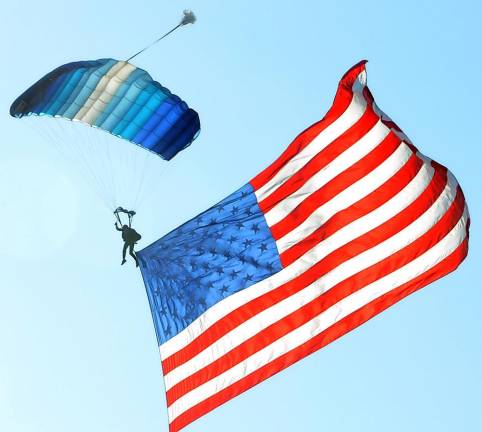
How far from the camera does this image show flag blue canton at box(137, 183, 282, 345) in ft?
54.5

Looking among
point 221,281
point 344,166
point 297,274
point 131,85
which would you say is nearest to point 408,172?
point 344,166

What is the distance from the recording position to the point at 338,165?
54.5 ft

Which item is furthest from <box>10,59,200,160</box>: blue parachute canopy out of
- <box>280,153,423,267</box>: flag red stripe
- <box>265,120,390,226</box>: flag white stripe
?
<box>280,153,423,267</box>: flag red stripe

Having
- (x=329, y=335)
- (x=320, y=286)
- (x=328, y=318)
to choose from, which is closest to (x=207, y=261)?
(x=320, y=286)

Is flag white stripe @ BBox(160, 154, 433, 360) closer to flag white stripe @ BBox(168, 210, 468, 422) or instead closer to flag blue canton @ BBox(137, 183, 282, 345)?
flag blue canton @ BBox(137, 183, 282, 345)

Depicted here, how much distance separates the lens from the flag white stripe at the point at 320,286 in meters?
16.2

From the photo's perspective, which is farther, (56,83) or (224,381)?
(56,83)

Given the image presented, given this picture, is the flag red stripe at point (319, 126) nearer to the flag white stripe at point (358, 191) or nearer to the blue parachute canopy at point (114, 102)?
the flag white stripe at point (358, 191)

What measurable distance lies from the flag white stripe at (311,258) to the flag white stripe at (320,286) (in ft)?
0.96

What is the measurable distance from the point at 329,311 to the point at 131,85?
5.54 m

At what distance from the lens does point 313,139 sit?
16844 millimetres

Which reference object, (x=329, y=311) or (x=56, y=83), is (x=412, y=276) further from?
(x=56, y=83)

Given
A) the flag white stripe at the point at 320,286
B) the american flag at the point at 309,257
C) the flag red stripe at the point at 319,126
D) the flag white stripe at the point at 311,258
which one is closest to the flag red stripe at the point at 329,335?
the american flag at the point at 309,257

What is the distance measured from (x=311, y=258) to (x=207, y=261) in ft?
5.43
